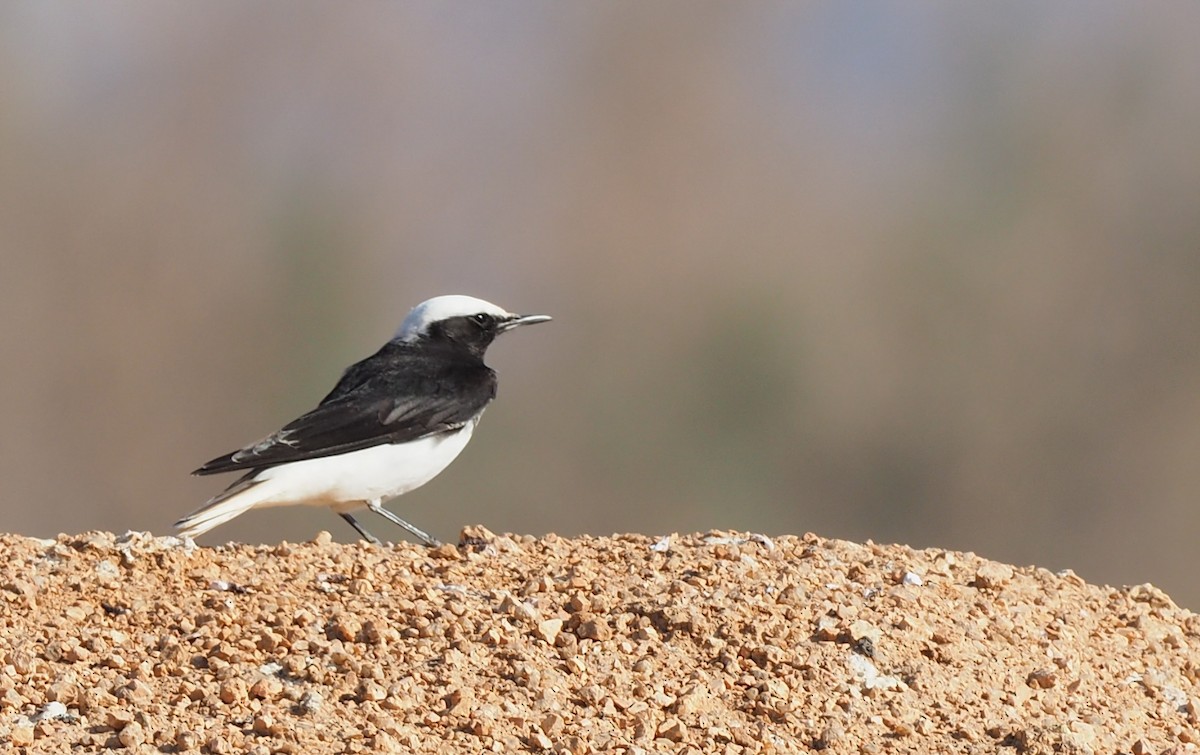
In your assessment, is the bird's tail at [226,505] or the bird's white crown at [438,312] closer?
the bird's tail at [226,505]

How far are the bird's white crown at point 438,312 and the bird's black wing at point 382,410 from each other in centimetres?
39

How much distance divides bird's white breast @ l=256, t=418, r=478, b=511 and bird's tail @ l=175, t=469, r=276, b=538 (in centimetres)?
6

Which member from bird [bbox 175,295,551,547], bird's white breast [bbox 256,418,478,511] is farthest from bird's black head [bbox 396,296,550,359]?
bird's white breast [bbox 256,418,478,511]

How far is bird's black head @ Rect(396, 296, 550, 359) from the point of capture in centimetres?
995

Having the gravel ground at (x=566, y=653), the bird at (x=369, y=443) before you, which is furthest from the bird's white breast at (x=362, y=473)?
the gravel ground at (x=566, y=653)

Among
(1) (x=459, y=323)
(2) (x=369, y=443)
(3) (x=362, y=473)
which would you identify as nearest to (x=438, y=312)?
(1) (x=459, y=323)

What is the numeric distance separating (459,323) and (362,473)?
193 centimetres

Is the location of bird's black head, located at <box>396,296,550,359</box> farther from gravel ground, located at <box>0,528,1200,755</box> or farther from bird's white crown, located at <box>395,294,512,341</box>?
gravel ground, located at <box>0,528,1200,755</box>

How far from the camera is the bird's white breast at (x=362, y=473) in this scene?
805 cm

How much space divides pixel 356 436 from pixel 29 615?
271 centimetres

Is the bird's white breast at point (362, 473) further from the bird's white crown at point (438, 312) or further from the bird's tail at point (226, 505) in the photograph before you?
the bird's white crown at point (438, 312)

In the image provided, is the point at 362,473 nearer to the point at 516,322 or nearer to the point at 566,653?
the point at 516,322

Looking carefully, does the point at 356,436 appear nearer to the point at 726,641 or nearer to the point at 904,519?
the point at 726,641

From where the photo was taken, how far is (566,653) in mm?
5504
